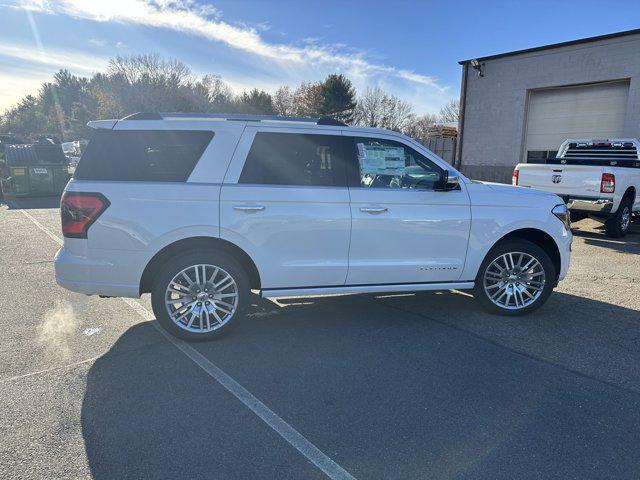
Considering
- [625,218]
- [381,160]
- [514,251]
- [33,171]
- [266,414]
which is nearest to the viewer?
[266,414]

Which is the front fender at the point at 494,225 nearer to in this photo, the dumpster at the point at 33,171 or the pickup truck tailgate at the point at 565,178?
the pickup truck tailgate at the point at 565,178

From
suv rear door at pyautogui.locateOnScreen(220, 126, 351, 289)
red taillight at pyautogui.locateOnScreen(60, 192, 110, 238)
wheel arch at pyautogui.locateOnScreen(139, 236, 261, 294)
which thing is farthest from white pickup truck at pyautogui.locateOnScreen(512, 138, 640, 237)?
red taillight at pyautogui.locateOnScreen(60, 192, 110, 238)

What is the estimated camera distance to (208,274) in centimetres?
418

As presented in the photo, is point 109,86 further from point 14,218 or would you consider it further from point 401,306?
point 401,306

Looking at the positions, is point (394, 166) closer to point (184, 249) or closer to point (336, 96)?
point (184, 249)

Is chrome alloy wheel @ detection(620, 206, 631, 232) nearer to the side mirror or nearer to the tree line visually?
the side mirror

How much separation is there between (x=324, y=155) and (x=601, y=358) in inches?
118

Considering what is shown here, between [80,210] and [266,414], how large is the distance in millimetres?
2310

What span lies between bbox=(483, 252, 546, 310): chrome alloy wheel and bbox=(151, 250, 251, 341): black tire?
2.56 metres

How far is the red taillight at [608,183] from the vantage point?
926 centimetres

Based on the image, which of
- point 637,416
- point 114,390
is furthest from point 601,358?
point 114,390

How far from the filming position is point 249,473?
8.21 feet

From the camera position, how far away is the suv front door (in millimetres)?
4406

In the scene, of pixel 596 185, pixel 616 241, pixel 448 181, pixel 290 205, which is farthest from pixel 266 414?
pixel 616 241
